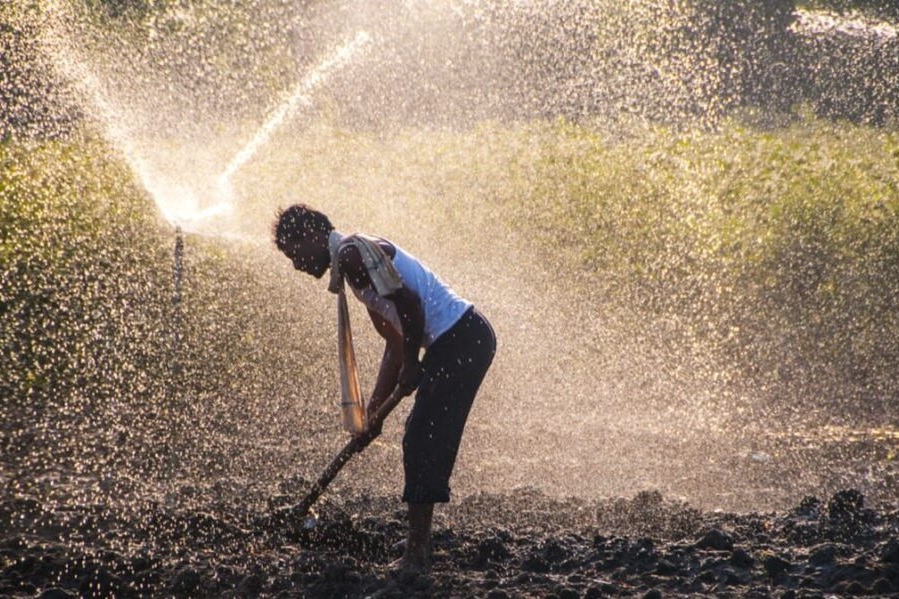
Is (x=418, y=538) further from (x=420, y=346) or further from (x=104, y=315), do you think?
(x=104, y=315)

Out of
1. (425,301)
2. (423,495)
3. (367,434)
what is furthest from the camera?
(367,434)

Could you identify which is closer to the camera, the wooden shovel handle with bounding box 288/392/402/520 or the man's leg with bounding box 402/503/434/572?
the man's leg with bounding box 402/503/434/572

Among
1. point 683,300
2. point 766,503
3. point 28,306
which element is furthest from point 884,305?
A: point 28,306

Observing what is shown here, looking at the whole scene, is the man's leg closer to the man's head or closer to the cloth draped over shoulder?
the cloth draped over shoulder

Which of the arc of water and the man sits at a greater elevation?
the arc of water

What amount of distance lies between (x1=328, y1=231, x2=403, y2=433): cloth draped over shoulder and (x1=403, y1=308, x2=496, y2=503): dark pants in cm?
28

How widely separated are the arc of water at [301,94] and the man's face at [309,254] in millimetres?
6300

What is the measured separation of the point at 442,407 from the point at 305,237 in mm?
882

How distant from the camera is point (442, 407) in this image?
472cm

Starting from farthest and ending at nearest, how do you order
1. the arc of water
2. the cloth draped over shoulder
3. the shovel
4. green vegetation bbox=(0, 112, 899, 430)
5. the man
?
the arc of water
green vegetation bbox=(0, 112, 899, 430)
the shovel
the man
the cloth draped over shoulder

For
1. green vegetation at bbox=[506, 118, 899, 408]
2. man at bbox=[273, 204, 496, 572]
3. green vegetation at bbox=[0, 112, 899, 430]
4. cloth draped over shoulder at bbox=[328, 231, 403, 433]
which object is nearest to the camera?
cloth draped over shoulder at bbox=[328, 231, 403, 433]

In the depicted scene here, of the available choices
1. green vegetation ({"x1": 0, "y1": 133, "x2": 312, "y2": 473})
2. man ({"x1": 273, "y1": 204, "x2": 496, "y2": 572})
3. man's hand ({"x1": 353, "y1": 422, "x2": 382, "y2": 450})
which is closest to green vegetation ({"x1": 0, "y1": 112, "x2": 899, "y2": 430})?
green vegetation ({"x1": 0, "y1": 133, "x2": 312, "y2": 473})

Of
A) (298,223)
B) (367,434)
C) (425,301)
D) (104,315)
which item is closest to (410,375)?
(425,301)

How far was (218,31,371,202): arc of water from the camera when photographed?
11.2m
